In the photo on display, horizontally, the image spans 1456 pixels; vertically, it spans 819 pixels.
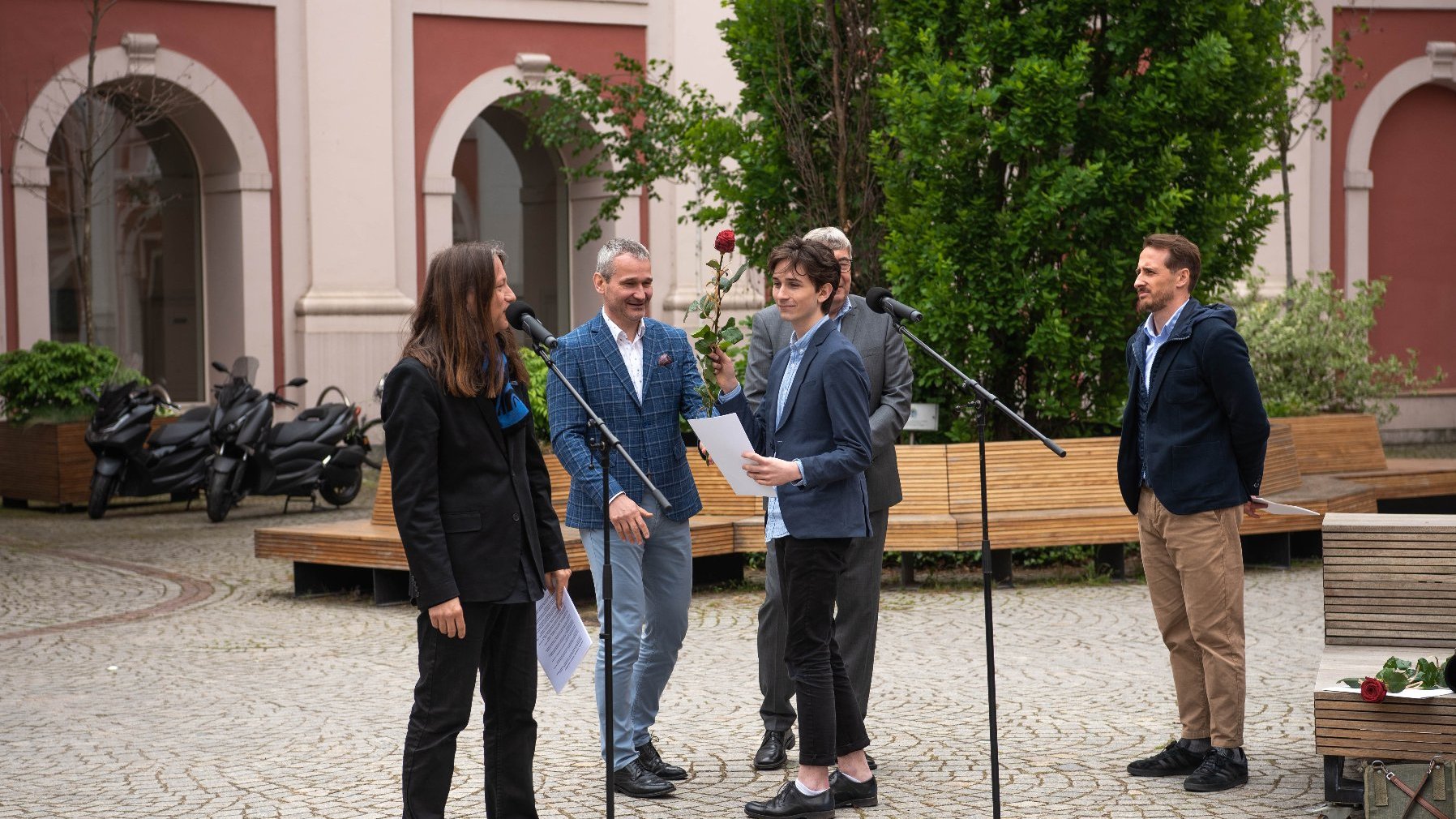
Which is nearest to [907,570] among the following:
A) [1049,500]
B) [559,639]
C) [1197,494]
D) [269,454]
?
[1049,500]

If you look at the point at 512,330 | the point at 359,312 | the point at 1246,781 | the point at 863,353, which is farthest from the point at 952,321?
the point at 359,312

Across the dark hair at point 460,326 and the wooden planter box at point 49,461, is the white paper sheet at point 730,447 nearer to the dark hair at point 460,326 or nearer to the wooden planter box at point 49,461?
the dark hair at point 460,326

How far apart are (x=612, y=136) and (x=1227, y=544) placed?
40.3ft

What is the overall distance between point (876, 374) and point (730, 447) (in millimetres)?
1051

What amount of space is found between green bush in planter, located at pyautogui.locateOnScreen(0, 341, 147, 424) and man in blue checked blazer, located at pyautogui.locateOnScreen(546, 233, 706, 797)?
10095mm

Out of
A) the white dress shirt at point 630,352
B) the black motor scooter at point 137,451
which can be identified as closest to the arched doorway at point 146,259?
the black motor scooter at point 137,451

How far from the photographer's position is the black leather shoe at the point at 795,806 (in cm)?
513

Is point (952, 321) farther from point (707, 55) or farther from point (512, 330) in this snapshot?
point (707, 55)

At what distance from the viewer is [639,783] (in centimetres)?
548

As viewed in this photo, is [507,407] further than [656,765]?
No

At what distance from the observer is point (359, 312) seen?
18453 millimetres

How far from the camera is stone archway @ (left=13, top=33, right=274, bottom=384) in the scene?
1688cm

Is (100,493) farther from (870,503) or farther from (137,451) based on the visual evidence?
(870,503)

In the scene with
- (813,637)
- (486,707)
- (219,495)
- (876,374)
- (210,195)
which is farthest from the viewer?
(210,195)
